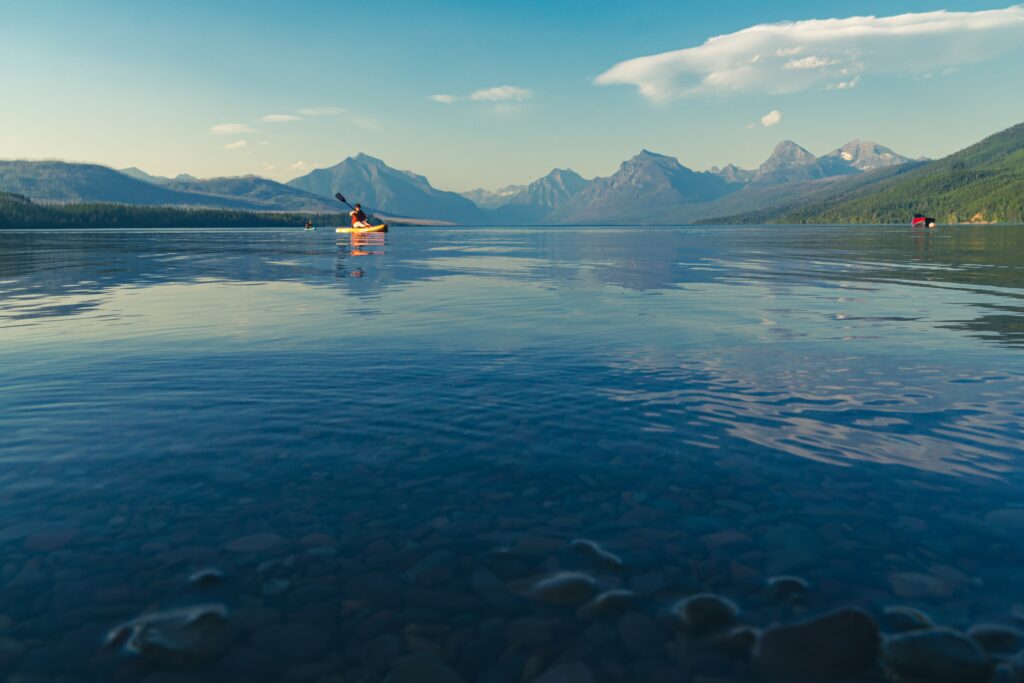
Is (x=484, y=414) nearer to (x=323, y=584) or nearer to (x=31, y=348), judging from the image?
(x=323, y=584)

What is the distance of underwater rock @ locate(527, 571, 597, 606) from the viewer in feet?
23.3

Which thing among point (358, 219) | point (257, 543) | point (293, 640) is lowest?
point (293, 640)

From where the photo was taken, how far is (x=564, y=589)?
727 centimetres

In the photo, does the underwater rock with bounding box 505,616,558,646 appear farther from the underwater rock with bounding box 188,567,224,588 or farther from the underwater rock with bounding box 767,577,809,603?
the underwater rock with bounding box 188,567,224,588

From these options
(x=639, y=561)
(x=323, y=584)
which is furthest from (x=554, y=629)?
(x=323, y=584)

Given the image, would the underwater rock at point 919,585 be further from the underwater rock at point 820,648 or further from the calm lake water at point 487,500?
the underwater rock at point 820,648

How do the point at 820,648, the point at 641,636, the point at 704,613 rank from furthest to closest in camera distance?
the point at 704,613, the point at 641,636, the point at 820,648

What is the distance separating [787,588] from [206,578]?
7015mm

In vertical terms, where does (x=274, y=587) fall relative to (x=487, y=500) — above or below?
below

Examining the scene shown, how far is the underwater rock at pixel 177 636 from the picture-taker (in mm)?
6145

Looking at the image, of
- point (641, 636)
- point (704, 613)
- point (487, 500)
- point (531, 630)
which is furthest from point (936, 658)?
point (487, 500)

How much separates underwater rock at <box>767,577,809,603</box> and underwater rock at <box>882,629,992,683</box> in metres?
1.00

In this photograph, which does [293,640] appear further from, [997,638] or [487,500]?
[997,638]

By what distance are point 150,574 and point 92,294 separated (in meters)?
36.7
